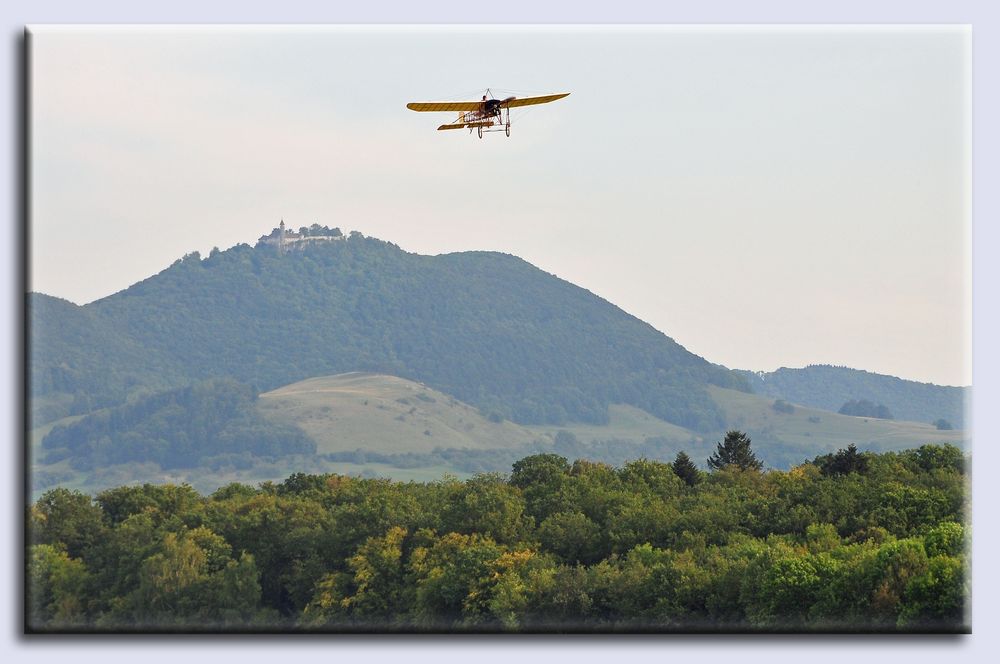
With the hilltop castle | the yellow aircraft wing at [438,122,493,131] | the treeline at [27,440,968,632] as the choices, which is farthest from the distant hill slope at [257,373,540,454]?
the yellow aircraft wing at [438,122,493,131]

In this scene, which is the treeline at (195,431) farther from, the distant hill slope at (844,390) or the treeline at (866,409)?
the treeline at (866,409)

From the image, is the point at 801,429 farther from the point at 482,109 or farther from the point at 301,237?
the point at 482,109

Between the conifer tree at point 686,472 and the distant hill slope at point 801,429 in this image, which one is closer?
the conifer tree at point 686,472

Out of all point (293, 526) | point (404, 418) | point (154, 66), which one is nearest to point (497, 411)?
point (404, 418)

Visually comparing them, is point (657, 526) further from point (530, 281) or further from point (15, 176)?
point (530, 281)

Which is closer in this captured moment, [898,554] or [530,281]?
[898,554]

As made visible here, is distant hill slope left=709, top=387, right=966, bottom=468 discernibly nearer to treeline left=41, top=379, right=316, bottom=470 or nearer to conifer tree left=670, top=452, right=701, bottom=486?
treeline left=41, top=379, right=316, bottom=470

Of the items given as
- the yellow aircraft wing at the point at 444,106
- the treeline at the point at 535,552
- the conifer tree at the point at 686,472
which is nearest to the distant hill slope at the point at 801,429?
the conifer tree at the point at 686,472
